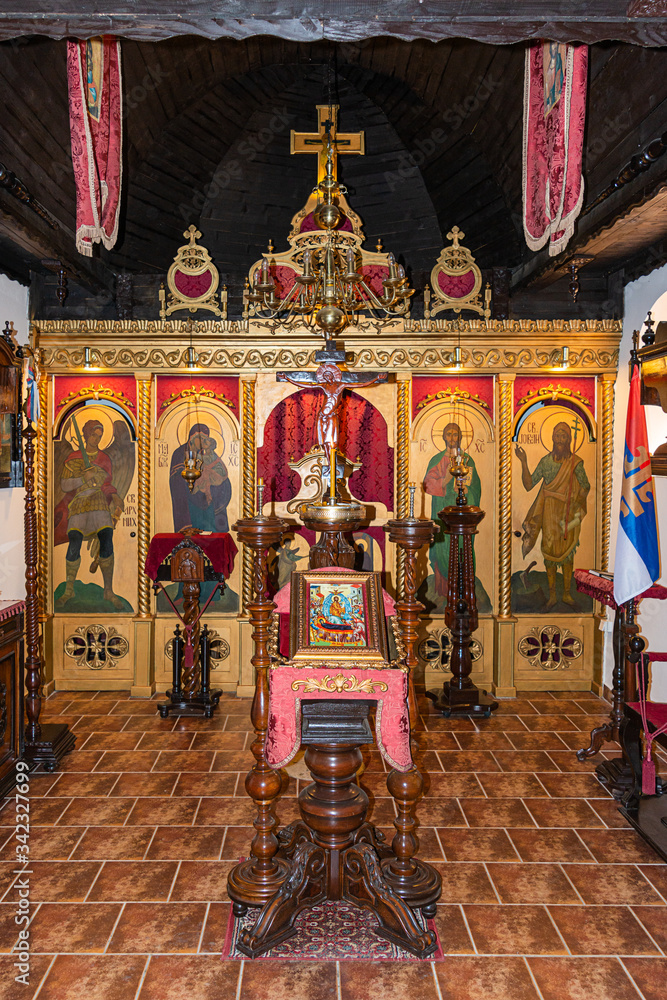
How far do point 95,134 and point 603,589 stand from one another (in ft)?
14.8

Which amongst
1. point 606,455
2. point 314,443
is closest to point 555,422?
point 606,455

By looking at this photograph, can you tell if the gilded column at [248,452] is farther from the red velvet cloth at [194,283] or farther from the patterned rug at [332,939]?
the patterned rug at [332,939]

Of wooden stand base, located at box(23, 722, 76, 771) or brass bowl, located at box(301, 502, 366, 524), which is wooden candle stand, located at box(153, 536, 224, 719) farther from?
brass bowl, located at box(301, 502, 366, 524)

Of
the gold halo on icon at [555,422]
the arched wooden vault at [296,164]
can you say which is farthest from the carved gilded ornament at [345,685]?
the gold halo on icon at [555,422]

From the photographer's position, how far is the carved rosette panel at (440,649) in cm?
672

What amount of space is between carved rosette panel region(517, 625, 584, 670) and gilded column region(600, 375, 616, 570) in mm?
798

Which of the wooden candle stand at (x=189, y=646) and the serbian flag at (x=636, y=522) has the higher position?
the serbian flag at (x=636, y=522)

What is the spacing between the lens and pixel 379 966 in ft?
9.87

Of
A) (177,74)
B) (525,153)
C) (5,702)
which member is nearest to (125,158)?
(177,74)

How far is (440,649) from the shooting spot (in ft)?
22.2

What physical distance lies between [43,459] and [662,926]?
20.0 ft

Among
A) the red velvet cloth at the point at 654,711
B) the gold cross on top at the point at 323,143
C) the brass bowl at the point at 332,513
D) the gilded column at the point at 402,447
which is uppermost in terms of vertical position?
the gold cross on top at the point at 323,143

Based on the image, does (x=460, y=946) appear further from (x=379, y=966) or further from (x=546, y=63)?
(x=546, y=63)

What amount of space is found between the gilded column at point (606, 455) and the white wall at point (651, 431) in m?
0.05
